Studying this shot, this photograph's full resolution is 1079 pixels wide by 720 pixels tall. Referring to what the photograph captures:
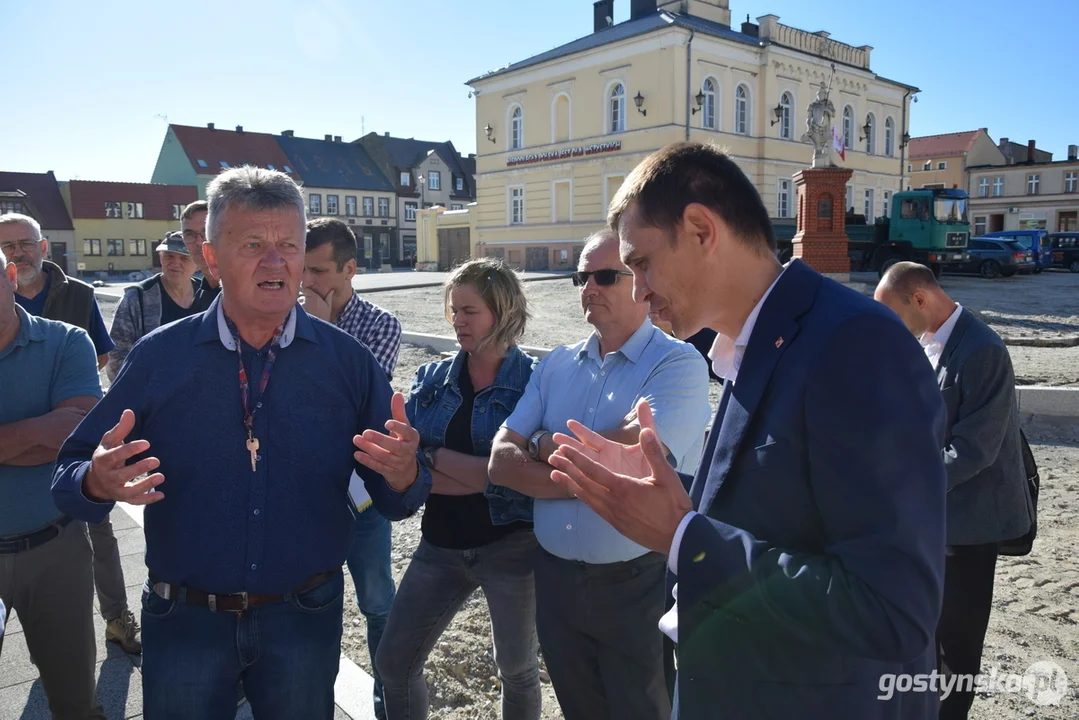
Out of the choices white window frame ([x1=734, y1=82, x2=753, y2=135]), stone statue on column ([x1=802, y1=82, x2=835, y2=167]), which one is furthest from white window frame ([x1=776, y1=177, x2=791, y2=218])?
stone statue on column ([x1=802, y1=82, x2=835, y2=167])

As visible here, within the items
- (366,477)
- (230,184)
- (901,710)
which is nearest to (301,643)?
(366,477)

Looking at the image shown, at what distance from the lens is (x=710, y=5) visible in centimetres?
3678

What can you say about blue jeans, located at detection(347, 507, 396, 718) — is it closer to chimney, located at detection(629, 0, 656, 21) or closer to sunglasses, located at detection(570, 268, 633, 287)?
sunglasses, located at detection(570, 268, 633, 287)

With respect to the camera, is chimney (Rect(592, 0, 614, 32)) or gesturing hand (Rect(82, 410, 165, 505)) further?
chimney (Rect(592, 0, 614, 32))

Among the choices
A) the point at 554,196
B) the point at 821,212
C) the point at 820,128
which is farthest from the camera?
the point at 554,196

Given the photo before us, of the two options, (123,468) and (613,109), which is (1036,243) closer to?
(613,109)

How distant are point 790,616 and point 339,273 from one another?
3.10 m

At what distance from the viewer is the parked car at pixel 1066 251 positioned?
35.0m

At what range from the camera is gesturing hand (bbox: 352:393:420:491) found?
214 cm

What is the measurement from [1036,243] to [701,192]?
37.4 m

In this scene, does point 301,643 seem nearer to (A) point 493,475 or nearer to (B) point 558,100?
(A) point 493,475

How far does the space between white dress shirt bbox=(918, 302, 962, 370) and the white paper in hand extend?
2316 mm

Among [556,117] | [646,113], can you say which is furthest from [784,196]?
[556,117]

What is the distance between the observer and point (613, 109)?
1347 inches
